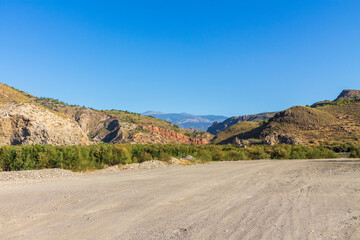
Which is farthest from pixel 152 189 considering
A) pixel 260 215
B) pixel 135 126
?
pixel 135 126

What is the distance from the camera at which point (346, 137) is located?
159 feet

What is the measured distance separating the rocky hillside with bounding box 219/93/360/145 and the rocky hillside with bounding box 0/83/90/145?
3918cm

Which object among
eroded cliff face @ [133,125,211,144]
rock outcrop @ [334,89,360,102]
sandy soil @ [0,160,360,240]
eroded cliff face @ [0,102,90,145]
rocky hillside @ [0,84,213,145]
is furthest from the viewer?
rock outcrop @ [334,89,360,102]

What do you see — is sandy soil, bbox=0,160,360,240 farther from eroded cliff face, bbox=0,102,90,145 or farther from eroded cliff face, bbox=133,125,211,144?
eroded cliff face, bbox=133,125,211,144

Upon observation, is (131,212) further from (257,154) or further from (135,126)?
(135,126)

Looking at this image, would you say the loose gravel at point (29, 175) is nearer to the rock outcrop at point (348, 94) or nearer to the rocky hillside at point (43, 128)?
the rocky hillside at point (43, 128)

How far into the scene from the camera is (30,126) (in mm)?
37812

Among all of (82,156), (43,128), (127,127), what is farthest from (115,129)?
(82,156)

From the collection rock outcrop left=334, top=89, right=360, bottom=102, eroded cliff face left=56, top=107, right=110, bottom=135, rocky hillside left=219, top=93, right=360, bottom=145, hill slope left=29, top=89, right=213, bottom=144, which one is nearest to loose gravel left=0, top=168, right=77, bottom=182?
rocky hillside left=219, top=93, right=360, bottom=145

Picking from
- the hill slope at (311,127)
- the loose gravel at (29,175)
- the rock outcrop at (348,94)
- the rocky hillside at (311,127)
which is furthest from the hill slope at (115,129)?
the rock outcrop at (348,94)

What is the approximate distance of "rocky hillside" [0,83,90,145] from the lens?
121ft

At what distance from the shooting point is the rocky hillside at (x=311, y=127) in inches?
1988

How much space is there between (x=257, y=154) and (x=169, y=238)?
102ft

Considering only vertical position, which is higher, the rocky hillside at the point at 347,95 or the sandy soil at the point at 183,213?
the rocky hillside at the point at 347,95
